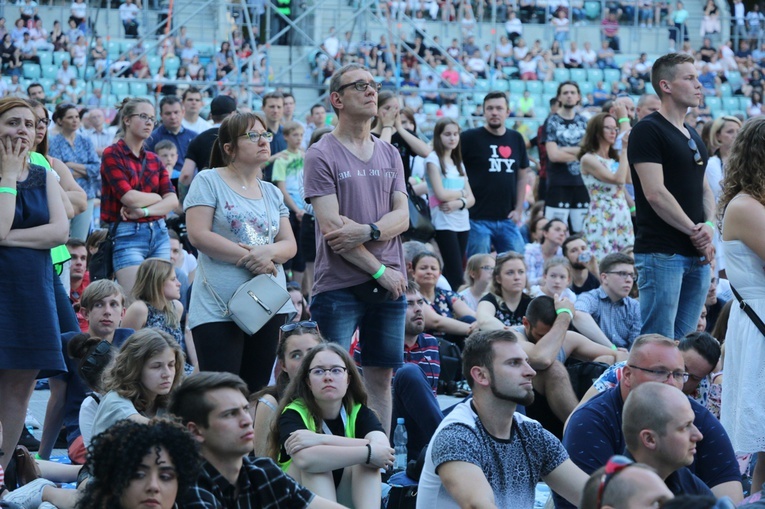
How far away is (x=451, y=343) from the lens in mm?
8211

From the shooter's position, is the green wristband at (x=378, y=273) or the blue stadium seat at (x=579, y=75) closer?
the green wristband at (x=378, y=273)

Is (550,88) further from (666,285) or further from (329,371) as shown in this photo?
(329,371)

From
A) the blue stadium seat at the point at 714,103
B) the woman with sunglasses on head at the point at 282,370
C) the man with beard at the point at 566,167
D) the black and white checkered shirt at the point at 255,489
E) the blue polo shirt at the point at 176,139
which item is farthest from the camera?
the blue stadium seat at the point at 714,103

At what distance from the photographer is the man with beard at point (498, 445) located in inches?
174

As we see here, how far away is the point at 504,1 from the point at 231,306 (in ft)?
67.6

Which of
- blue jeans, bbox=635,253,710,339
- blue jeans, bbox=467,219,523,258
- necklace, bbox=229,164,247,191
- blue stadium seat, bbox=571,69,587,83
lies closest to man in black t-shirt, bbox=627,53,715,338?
blue jeans, bbox=635,253,710,339

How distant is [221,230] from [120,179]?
6.09 ft

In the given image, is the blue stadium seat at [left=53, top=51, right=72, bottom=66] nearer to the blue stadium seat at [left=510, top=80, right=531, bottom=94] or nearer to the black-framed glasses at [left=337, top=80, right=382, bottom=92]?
the blue stadium seat at [left=510, top=80, right=531, bottom=94]

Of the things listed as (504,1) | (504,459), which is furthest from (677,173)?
(504,1)

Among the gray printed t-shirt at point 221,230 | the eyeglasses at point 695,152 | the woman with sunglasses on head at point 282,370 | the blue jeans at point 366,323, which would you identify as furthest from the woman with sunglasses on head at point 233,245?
the eyeglasses at point 695,152

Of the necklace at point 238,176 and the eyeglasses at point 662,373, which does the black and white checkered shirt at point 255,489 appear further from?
the necklace at point 238,176

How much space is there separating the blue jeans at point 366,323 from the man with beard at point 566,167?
15.9 ft

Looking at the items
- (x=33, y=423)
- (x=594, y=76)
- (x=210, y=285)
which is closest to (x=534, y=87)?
(x=594, y=76)

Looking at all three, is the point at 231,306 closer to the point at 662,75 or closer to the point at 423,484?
the point at 423,484
